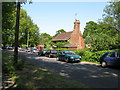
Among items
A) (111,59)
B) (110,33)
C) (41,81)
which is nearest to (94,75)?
(111,59)

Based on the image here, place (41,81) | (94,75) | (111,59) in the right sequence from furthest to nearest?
(111,59)
(94,75)
(41,81)

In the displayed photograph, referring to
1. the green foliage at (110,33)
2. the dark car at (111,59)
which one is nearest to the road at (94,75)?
the dark car at (111,59)

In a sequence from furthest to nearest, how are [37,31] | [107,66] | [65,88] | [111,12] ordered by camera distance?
[37,31], [111,12], [107,66], [65,88]

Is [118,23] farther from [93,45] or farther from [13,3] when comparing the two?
[13,3]

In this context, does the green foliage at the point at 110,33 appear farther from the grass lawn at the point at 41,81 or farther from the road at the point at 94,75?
the grass lawn at the point at 41,81

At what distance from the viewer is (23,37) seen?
193 ft

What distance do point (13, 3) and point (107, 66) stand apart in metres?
14.5

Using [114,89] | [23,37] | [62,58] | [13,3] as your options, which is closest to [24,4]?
[13,3]

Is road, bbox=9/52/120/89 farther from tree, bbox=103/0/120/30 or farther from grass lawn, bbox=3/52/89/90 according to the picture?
tree, bbox=103/0/120/30

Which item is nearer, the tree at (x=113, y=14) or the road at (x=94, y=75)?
the road at (x=94, y=75)

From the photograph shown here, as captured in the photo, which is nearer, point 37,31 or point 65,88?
point 65,88

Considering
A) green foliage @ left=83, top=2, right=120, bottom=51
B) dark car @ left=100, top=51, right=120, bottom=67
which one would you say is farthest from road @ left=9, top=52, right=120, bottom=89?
green foliage @ left=83, top=2, right=120, bottom=51

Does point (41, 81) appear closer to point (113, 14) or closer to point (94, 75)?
point (94, 75)

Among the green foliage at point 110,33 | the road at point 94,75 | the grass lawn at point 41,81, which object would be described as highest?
the green foliage at point 110,33
